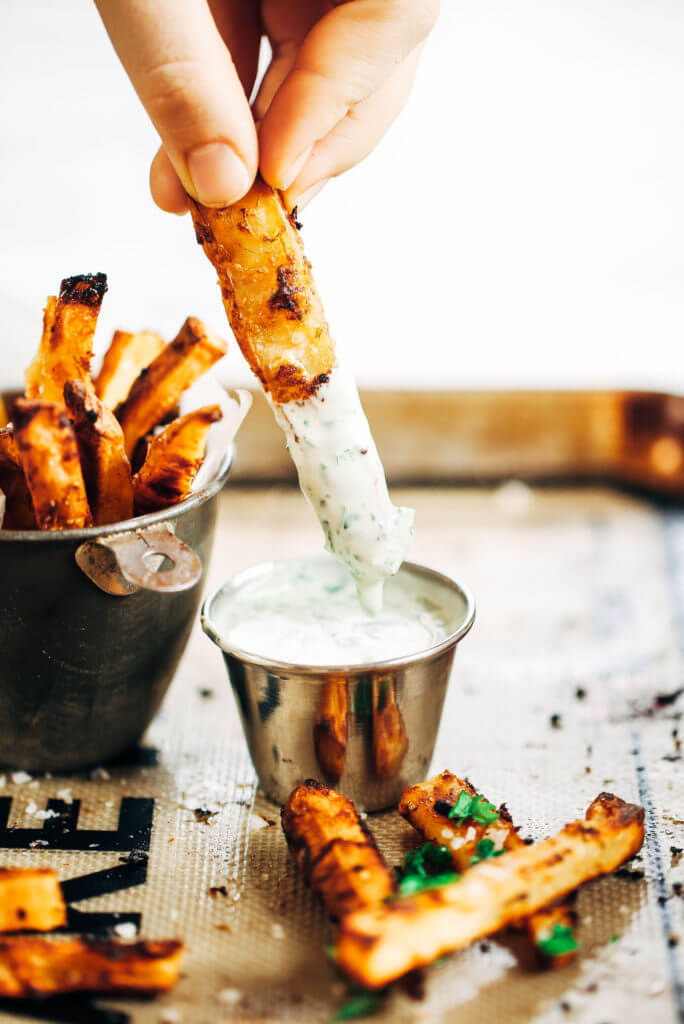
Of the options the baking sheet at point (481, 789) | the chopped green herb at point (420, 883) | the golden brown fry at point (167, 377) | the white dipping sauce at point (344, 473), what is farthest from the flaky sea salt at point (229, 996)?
the golden brown fry at point (167, 377)

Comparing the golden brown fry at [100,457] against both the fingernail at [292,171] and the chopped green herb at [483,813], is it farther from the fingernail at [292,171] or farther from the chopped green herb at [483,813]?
the chopped green herb at [483,813]

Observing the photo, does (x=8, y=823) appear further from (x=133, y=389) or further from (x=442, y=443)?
(x=442, y=443)

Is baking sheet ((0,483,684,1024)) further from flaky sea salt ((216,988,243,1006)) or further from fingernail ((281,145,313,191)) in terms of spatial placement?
fingernail ((281,145,313,191))

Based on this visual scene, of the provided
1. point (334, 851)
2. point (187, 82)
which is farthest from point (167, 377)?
point (334, 851)

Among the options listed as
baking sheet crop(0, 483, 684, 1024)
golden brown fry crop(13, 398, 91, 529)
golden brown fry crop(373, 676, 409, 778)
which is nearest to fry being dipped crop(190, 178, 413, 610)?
golden brown fry crop(373, 676, 409, 778)

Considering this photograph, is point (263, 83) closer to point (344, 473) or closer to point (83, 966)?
point (344, 473)
